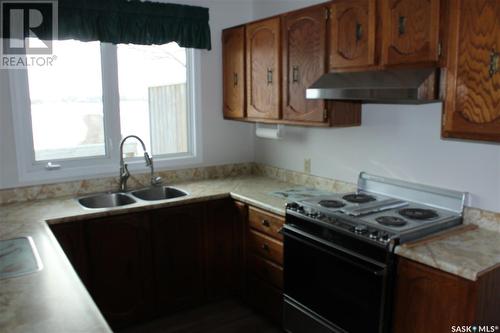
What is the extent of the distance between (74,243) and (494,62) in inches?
97.2

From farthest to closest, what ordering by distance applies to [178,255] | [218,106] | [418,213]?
[218,106] → [178,255] → [418,213]

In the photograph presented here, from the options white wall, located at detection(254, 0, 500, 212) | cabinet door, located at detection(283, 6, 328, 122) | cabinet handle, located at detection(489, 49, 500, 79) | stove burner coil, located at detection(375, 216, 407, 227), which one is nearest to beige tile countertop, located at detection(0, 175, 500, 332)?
stove burner coil, located at detection(375, 216, 407, 227)

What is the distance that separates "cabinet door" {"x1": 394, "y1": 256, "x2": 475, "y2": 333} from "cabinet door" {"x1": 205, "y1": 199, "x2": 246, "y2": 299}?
136 centimetres

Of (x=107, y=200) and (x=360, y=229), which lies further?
(x=107, y=200)

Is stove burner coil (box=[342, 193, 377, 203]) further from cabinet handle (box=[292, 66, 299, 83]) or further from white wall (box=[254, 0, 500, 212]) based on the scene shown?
cabinet handle (box=[292, 66, 299, 83])

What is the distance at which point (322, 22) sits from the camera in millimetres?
2717

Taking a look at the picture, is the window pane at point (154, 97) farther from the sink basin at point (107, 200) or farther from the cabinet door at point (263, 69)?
the cabinet door at point (263, 69)

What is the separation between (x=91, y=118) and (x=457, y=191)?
8.47 feet

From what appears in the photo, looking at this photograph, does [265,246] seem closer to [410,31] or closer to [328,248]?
[328,248]

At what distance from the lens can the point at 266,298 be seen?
3082 millimetres

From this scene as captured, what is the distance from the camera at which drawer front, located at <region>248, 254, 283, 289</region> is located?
293 centimetres

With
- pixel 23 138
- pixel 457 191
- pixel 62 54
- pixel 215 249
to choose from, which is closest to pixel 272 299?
pixel 215 249

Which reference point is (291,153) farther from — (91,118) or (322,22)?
(91,118)

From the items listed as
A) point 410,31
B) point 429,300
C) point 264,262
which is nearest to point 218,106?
point 264,262
